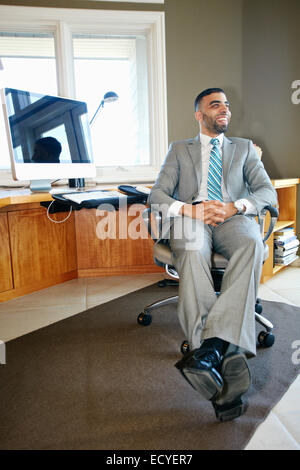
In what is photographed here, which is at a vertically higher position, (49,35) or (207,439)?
(49,35)

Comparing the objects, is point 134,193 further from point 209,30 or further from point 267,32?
point 267,32

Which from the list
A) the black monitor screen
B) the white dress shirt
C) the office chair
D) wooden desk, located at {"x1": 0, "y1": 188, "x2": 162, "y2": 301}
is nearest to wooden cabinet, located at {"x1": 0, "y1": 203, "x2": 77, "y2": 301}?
wooden desk, located at {"x1": 0, "y1": 188, "x2": 162, "y2": 301}

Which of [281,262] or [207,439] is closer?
[207,439]

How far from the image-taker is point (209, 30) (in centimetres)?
324

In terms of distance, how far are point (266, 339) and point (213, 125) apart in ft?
4.17

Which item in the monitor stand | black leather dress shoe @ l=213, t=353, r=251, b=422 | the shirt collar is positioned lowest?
black leather dress shoe @ l=213, t=353, r=251, b=422

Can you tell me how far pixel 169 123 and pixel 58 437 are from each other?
284cm

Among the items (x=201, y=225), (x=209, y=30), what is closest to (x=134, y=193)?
(x=201, y=225)

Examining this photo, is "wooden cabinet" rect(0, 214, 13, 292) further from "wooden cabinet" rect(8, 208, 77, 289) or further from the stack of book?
the stack of book

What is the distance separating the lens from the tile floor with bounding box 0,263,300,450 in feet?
3.99

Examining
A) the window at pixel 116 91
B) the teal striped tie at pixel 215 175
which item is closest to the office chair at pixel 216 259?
the teal striped tie at pixel 215 175

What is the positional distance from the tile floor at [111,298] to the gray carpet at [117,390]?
0.16 feet

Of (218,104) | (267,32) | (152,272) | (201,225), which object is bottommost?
(152,272)

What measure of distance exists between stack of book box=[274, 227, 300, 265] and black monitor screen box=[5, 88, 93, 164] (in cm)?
177
